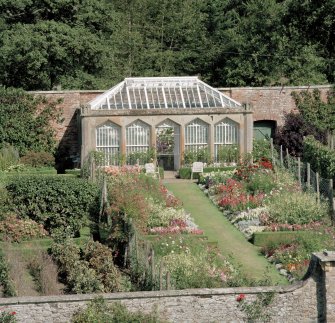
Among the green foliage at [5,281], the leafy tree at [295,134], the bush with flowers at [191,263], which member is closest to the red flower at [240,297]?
the bush with flowers at [191,263]

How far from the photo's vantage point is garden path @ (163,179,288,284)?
73.9ft

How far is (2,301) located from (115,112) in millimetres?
17710

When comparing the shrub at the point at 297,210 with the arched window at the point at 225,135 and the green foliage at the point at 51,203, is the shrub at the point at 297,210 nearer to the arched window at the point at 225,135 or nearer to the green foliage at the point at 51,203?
the green foliage at the point at 51,203

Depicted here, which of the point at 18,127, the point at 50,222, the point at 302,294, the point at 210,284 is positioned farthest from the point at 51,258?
the point at 18,127

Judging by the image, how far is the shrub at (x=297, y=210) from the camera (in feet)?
84.8

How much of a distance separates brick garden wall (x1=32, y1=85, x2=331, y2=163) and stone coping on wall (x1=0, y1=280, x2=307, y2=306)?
20725 mm

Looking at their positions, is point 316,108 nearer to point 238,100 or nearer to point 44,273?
point 238,100

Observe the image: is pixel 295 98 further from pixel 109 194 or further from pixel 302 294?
pixel 302 294

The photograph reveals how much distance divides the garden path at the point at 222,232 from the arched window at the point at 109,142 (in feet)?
8.17

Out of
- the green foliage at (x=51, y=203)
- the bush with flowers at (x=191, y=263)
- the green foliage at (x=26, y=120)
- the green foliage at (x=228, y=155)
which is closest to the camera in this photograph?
the bush with flowers at (x=191, y=263)

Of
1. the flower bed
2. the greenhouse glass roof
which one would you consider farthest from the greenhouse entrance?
the flower bed

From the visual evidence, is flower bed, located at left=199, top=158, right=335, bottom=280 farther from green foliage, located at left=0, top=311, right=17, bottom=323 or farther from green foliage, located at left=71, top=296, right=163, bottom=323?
green foliage, located at left=0, top=311, right=17, bottom=323

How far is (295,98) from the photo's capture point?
40.3 metres

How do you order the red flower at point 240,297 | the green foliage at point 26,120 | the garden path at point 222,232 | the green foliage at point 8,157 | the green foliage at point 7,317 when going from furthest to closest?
the green foliage at point 26,120
the green foliage at point 8,157
the garden path at point 222,232
the red flower at point 240,297
the green foliage at point 7,317
